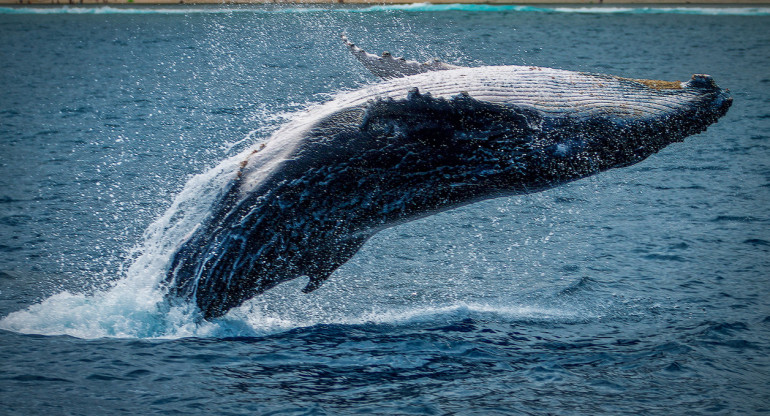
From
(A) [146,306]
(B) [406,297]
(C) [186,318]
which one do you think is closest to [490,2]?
(B) [406,297]

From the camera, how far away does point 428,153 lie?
7730mm

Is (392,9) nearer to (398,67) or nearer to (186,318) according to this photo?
(398,67)

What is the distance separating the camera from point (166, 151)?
1959 centimetres

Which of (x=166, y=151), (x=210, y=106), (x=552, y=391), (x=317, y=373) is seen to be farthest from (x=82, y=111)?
(x=552, y=391)

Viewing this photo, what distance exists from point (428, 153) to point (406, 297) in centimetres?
319

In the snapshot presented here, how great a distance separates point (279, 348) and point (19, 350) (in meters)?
2.86

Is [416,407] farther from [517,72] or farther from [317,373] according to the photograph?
[517,72]

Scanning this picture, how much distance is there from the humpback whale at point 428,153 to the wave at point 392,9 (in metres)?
50.5

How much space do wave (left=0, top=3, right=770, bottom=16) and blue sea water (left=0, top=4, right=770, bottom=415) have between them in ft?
121

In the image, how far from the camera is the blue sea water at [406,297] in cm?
773

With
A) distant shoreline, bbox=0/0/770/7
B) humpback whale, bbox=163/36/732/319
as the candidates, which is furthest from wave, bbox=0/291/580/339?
distant shoreline, bbox=0/0/770/7

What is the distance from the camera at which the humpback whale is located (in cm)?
775

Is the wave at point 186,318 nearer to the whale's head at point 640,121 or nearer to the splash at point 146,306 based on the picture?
the splash at point 146,306

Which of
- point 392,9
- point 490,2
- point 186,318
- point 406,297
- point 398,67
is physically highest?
point 490,2
